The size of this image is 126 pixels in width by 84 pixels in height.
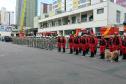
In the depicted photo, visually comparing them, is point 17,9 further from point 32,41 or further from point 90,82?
point 90,82

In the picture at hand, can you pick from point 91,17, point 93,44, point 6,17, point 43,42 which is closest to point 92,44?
point 93,44

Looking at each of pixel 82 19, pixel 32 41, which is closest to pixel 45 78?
pixel 32 41

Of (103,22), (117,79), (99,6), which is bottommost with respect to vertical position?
(117,79)

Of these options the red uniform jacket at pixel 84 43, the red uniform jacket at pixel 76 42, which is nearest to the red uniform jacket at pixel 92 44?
the red uniform jacket at pixel 84 43

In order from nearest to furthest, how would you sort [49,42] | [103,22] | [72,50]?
[72,50] → [49,42] → [103,22]

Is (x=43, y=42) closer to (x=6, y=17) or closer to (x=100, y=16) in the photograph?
(x=100, y=16)

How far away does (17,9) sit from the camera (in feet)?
389

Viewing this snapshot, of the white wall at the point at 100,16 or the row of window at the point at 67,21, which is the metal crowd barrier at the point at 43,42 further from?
the row of window at the point at 67,21

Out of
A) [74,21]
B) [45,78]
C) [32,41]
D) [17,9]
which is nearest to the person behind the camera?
[45,78]

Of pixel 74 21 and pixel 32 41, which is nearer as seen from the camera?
pixel 32 41

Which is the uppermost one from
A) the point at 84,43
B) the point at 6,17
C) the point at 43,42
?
the point at 6,17

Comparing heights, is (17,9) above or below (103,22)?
above

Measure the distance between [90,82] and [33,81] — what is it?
193 centimetres

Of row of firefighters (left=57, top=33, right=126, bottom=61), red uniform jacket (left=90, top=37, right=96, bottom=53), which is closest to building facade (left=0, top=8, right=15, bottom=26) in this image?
row of firefighters (left=57, top=33, right=126, bottom=61)
